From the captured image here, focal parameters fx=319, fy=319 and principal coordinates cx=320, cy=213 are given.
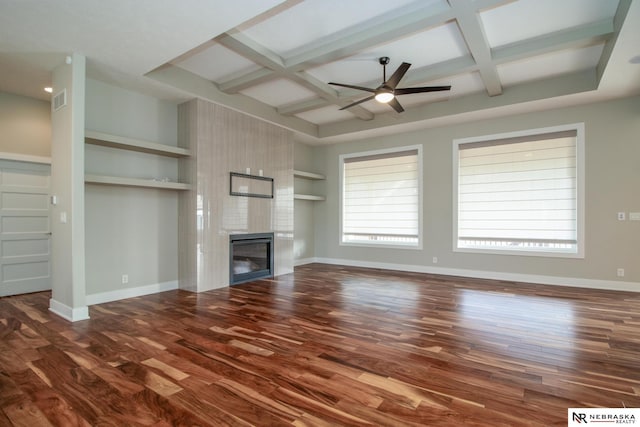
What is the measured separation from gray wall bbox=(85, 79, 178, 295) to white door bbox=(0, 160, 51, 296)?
134 centimetres

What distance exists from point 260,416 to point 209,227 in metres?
3.56

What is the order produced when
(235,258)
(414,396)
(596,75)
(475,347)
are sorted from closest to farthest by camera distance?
(414,396) < (475,347) < (596,75) < (235,258)

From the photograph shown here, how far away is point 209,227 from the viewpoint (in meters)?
4.95

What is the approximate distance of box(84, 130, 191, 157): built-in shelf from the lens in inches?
153

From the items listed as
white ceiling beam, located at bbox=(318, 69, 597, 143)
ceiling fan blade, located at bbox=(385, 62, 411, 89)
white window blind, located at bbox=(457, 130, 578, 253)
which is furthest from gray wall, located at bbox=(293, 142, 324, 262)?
ceiling fan blade, located at bbox=(385, 62, 411, 89)

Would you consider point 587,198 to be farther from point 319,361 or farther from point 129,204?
point 129,204

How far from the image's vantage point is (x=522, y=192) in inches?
220

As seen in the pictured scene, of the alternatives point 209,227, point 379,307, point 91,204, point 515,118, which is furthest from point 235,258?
point 515,118

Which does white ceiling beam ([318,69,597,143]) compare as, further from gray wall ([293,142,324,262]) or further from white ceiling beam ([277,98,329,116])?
white ceiling beam ([277,98,329,116])

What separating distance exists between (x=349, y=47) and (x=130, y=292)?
4376mm

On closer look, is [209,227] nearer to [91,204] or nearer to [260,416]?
[91,204]

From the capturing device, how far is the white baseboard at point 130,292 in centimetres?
417

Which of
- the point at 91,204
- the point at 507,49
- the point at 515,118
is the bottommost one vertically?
the point at 91,204

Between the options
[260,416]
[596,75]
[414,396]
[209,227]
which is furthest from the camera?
[209,227]
